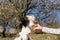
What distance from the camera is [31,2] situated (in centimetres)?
937

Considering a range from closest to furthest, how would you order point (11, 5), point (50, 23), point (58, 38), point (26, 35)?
point (26, 35)
point (58, 38)
point (11, 5)
point (50, 23)

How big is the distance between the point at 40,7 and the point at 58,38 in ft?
6.04

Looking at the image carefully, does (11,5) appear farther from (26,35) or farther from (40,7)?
(26,35)

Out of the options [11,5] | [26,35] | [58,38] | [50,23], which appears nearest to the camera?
[26,35]

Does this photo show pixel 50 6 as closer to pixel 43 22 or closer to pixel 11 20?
pixel 43 22

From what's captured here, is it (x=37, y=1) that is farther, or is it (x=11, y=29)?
(x=11, y=29)

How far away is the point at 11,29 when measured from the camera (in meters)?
10.4

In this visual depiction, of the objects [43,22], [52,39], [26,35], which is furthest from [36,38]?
[26,35]

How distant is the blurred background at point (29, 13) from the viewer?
30.3 ft

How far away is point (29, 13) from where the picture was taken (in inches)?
376

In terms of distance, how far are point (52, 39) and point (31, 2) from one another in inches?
74.2

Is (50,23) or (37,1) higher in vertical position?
(37,1)

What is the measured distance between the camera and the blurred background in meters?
9.23

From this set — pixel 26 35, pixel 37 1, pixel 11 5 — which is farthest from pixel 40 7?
pixel 26 35
